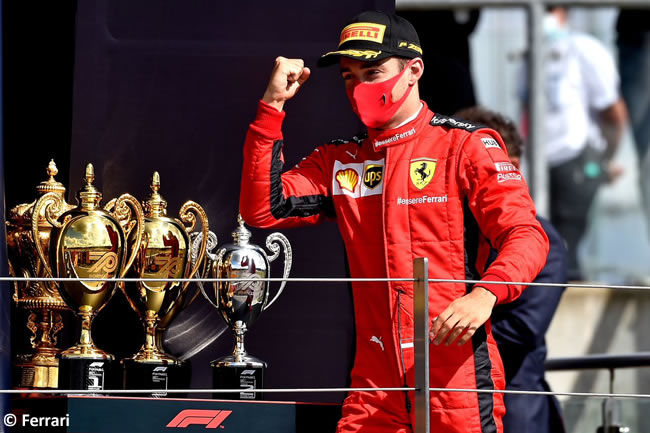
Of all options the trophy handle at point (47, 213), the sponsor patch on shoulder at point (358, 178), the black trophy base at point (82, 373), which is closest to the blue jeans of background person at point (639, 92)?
the sponsor patch on shoulder at point (358, 178)

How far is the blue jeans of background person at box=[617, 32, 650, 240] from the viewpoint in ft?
19.5

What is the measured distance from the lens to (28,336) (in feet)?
10.1

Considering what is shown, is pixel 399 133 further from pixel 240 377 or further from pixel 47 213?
pixel 47 213

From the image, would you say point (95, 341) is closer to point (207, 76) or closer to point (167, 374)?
point (167, 374)

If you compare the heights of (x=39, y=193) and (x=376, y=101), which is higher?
(x=376, y=101)

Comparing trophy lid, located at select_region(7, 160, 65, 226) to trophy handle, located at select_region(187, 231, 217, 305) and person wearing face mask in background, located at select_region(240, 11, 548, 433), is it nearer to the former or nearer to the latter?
trophy handle, located at select_region(187, 231, 217, 305)

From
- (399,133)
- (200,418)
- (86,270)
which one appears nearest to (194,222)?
(86,270)

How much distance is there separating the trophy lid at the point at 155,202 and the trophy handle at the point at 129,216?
33 mm

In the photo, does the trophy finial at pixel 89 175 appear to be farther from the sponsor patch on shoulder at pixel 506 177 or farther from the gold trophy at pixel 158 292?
the sponsor patch on shoulder at pixel 506 177

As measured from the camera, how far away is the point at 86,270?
2811 millimetres

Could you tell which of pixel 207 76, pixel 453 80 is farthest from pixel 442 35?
pixel 207 76

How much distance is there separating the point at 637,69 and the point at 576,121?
40 cm

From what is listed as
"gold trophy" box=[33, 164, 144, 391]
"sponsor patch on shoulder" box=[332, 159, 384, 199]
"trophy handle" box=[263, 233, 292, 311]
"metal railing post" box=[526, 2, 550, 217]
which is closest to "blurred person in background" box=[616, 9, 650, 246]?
"metal railing post" box=[526, 2, 550, 217]

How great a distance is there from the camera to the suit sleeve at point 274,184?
2613 mm
